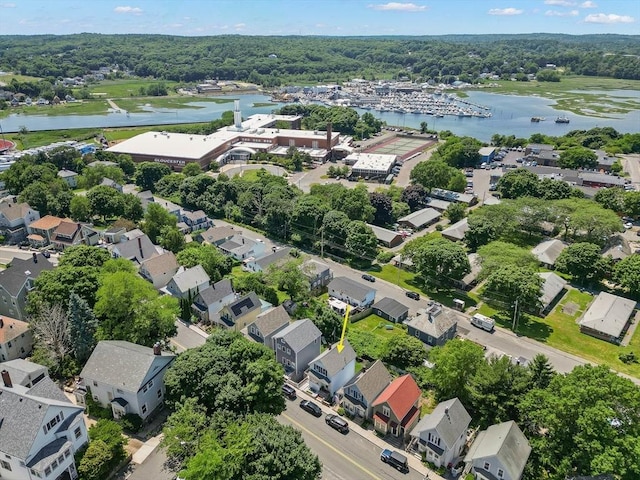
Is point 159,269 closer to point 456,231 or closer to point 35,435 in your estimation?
point 35,435

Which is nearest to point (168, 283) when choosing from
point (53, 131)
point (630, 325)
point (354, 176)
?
point (630, 325)

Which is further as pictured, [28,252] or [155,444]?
[28,252]

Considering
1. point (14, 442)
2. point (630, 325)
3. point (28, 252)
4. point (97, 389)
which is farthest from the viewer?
point (28, 252)

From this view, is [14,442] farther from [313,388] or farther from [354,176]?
[354,176]

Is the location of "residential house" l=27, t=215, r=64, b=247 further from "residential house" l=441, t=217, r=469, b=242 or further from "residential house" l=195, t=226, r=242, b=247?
"residential house" l=441, t=217, r=469, b=242

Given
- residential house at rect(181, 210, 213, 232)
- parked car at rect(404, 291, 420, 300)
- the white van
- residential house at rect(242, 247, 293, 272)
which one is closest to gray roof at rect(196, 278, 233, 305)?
residential house at rect(242, 247, 293, 272)

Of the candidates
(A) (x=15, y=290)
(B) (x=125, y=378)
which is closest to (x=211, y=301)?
(B) (x=125, y=378)

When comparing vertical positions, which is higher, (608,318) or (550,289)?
(550,289)
